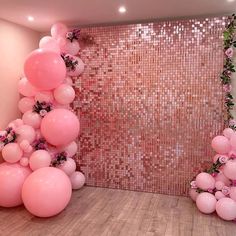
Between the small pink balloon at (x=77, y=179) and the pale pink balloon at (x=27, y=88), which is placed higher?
the pale pink balloon at (x=27, y=88)

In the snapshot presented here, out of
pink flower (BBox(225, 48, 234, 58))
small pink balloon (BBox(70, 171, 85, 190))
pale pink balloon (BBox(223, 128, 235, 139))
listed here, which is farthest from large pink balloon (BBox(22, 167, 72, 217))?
pink flower (BBox(225, 48, 234, 58))

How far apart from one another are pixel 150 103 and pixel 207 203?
60.1 inches

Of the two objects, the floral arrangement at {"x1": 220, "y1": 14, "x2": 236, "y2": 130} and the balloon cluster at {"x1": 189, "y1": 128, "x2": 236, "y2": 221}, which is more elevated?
the floral arrangement at {"x1": 220, "y1": 14, "x2": 236, "y2": 130}

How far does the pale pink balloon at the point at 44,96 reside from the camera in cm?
376

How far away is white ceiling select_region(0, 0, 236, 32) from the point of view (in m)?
3.22

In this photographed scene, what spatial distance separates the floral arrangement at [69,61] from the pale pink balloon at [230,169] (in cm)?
242

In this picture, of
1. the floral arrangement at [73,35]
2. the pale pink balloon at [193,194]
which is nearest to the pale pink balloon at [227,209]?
the pale pink balloon at [193,194]

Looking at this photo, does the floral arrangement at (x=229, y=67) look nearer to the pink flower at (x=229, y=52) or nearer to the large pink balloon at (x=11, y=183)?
the pink flower at (x=229, y=52)

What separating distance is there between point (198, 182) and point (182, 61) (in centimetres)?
163

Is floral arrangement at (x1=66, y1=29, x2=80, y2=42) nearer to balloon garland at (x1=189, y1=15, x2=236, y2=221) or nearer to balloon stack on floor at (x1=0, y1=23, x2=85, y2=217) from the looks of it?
balloon stack on floor at (x1=0, y1=23, x2=85, y2=217)

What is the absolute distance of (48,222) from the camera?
130 inches

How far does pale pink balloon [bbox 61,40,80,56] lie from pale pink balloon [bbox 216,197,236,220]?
9.35 ft

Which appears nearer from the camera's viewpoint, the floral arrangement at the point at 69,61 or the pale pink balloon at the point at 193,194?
the pale pink balloon at the point at 193,194

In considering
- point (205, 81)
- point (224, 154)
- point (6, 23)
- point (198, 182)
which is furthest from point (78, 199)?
point (6, 23)
